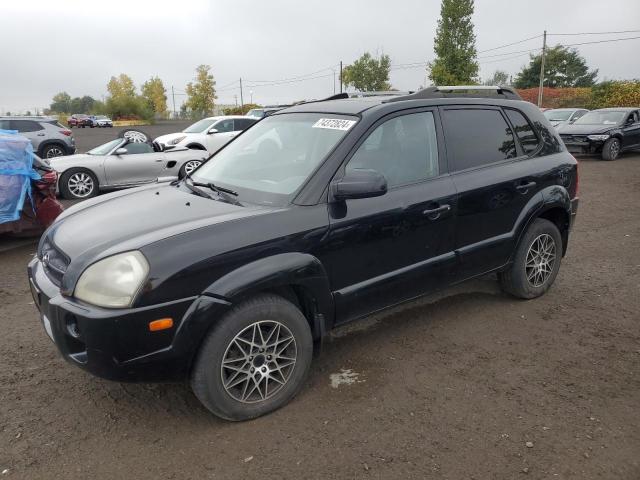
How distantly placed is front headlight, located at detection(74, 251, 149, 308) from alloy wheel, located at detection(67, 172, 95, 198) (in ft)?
28.4

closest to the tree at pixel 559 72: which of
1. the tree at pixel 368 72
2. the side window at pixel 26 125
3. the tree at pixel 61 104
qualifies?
the tree at pixel 368 72

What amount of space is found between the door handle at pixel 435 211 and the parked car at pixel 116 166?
7597 millimetres

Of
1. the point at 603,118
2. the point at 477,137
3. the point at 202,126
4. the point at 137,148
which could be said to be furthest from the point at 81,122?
the point at 477,137

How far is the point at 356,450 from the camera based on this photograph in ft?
8.70

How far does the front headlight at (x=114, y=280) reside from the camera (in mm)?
2473

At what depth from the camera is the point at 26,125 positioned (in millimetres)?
16781

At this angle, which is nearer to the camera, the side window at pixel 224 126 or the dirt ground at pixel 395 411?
the dirt ground at pixel 395 411

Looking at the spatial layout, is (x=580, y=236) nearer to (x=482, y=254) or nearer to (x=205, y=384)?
(x=482, y=254)

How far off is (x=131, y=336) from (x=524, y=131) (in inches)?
138

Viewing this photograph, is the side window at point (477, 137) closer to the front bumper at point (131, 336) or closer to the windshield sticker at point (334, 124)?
the windshield sticker at point (334, 124)

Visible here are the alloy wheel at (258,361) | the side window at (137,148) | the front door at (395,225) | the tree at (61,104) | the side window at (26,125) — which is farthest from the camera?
the tree at (61,104)

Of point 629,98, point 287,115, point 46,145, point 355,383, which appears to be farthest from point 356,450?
point 629,98

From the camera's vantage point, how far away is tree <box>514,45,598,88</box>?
6612 centimetres

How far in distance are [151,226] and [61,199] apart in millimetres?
8546
